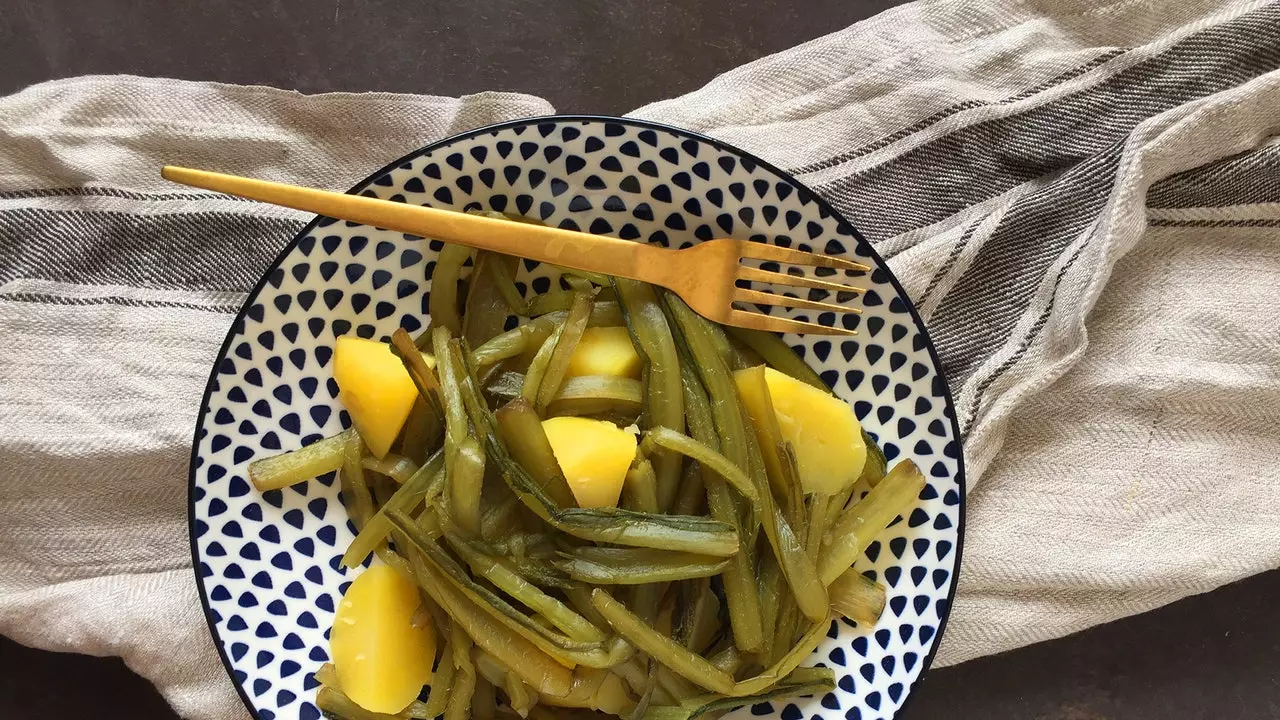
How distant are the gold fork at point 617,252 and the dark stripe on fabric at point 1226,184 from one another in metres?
0.76

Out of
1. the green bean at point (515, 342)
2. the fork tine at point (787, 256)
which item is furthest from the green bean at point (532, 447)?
the fork tine at point (787, 256)

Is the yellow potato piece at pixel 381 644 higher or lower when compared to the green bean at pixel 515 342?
lower

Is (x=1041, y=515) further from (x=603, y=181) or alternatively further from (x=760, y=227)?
(x=603, y=181)

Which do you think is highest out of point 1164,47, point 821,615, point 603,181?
point 1164,47

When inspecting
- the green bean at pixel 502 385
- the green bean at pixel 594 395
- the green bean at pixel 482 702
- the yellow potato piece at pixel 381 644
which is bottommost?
the green bean at pixel 482 702

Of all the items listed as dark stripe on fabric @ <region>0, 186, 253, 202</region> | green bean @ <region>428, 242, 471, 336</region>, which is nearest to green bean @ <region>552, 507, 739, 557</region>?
green bean @ <region>428, 242, 471, 336</region>

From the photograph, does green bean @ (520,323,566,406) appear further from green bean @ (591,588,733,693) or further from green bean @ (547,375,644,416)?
green bean @ (591,588,733,693)

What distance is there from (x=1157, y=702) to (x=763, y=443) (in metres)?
1.15

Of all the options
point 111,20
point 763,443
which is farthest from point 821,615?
point 111,20

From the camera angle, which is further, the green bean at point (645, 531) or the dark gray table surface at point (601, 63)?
the dark gray table surface at point (601, 63)

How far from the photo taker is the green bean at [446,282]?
1621 millimetres

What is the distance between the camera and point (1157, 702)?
200 cm

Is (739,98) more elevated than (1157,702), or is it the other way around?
(739,98)

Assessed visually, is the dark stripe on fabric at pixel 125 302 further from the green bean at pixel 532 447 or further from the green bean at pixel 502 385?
the green bean at pixel 532 447
